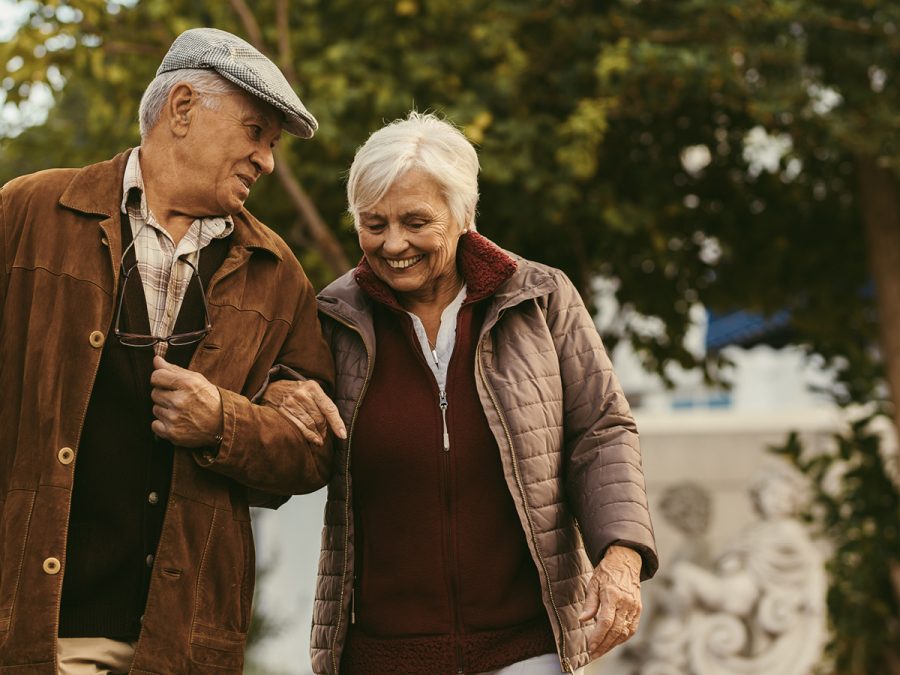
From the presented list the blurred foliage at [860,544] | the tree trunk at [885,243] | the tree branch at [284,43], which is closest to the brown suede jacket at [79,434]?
the tree branch at [284,43]

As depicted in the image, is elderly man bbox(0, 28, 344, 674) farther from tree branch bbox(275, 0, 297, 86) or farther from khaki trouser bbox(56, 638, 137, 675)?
tree branch bbox(275, 0, 297, 86)

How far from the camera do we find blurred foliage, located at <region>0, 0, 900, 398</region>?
20.4 feet

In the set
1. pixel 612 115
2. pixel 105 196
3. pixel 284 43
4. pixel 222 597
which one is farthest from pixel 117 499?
pixel 612 115

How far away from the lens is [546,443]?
10.0ft

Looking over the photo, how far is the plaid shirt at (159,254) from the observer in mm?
2840

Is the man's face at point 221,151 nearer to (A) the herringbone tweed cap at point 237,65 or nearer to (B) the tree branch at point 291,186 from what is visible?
(A) the herringbone tweed cap at point 237,65

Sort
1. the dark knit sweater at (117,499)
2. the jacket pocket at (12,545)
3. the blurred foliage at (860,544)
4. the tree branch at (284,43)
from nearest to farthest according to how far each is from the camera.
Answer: the jacket pocket at (12,545) < the dark knit sweater at (117,499) < the tree branch at (284,43) < the blurred foliage at (860,544)

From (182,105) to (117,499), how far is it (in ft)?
2.79

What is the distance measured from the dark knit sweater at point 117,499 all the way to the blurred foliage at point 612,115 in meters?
3.25

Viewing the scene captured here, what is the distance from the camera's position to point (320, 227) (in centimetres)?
619

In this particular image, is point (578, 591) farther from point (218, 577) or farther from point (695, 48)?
point (695, 48)

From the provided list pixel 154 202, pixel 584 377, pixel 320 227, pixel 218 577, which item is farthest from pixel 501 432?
pixel 320 227

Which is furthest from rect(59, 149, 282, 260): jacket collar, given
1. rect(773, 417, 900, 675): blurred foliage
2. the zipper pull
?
rect(773, 417, 900, 675): blurred foliage

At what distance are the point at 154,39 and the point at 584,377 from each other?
4.03m
